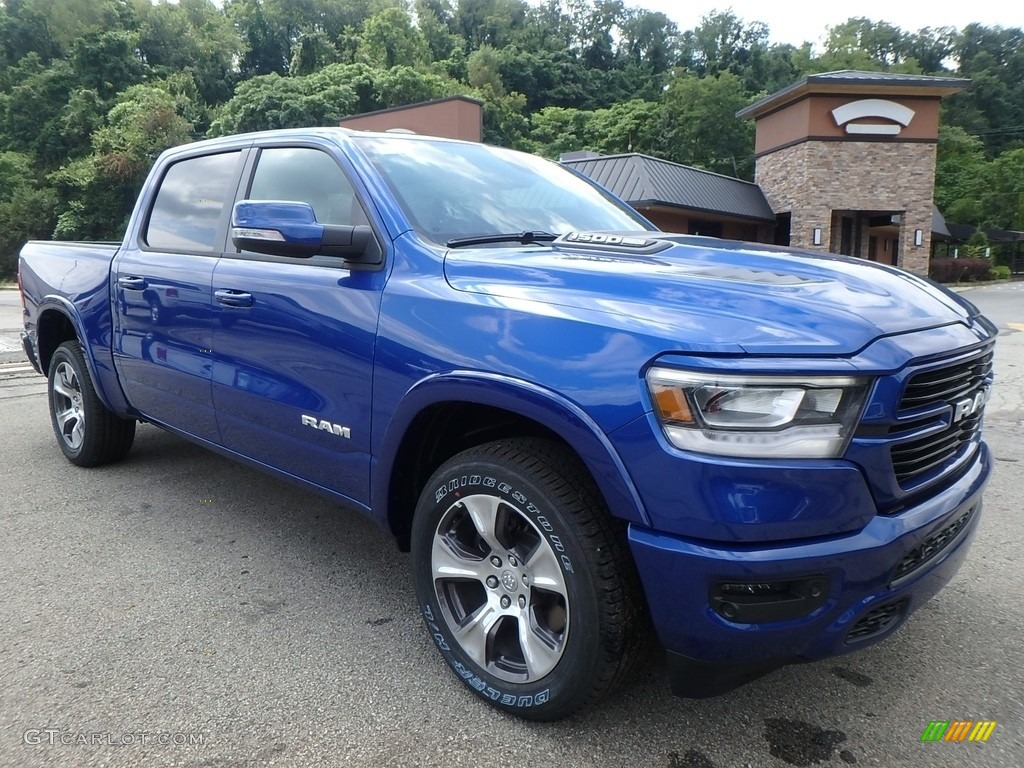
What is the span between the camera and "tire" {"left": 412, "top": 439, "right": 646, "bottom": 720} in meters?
2.04

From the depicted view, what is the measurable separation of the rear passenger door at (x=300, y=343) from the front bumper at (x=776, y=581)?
120 cm

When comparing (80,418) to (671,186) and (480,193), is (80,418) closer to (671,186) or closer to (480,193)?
(480,193)

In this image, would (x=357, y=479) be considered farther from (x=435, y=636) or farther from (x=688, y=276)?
(x=688, y=276)

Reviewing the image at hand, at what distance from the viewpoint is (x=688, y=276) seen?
2.19 m

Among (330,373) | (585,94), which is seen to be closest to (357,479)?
(330,373)

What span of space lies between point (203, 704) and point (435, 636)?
737 mm

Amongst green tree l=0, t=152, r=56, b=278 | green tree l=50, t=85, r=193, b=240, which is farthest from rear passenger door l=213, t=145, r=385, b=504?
green tree l=50, t=85, r=193, b=240

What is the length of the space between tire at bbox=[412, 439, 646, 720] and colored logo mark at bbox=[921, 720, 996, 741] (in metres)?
0.97

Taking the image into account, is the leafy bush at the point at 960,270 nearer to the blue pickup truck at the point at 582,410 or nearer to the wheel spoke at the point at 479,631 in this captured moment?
the blue pickup truck at the point at 582,410

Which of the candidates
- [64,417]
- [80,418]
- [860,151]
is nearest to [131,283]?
[80,418]

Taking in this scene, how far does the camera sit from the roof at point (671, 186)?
24859 millimetres

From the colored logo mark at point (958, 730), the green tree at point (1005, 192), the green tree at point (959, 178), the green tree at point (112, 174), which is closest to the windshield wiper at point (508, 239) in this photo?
the colored logo mark at point (958, 730)

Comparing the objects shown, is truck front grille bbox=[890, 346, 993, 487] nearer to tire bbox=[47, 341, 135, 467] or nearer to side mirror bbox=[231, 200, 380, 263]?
side mirror bbox=[231, 200, 380, 263]

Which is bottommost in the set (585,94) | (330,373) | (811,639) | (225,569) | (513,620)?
(225,569)
